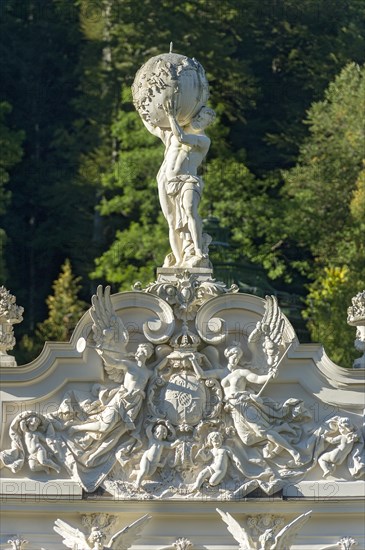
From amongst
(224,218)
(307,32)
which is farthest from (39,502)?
(307,32)

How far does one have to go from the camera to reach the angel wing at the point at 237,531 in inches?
1286

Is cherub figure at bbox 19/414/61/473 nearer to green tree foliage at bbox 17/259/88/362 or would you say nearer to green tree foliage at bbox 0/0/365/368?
green tree foliage at bbox 17/259/88/362

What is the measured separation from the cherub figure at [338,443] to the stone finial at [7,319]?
11.9 ft

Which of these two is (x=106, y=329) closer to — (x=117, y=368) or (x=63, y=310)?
(x=117, y=368)

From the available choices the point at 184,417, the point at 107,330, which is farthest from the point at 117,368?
the point at 184,417

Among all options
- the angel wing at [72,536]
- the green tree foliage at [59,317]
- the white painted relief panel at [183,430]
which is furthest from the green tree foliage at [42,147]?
the angel wing at [72,536]

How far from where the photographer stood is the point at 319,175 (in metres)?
51.5

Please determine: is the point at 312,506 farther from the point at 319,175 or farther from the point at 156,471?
the point at 319,175

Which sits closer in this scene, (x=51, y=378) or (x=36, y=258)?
(x=51, y=378)

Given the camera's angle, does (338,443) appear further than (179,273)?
No

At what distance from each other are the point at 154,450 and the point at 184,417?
19.9 inches

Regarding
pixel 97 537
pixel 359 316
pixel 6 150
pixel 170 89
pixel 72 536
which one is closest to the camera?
pixel 97 537

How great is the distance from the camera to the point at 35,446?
32.8 meters

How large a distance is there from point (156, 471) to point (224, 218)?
18.1 metres
